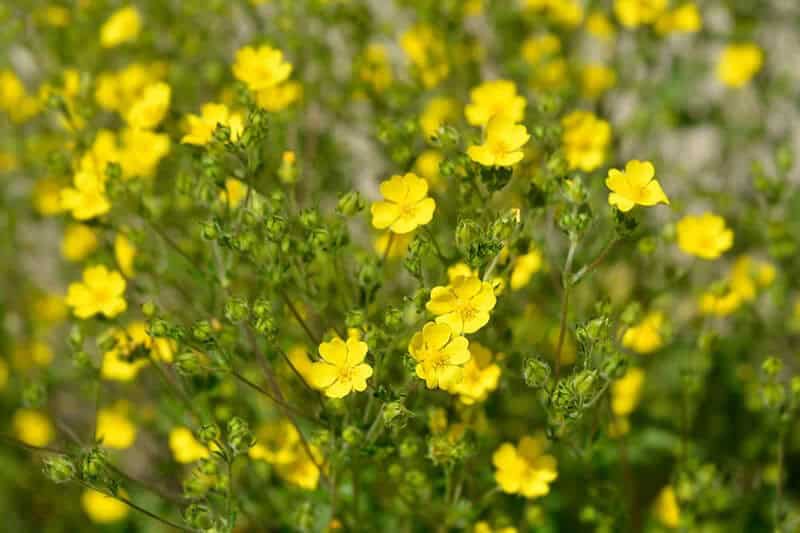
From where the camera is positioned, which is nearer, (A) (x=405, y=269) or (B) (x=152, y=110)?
(A) (x=405, y=269)

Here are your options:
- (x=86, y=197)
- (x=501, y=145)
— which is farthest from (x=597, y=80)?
(x=86, y=197)

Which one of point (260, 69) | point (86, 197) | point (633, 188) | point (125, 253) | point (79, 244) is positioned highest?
point (79, 244)

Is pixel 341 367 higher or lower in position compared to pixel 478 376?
lower

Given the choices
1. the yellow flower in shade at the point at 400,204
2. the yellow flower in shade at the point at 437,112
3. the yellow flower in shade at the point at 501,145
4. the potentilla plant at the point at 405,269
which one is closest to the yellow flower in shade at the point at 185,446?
the potentilla plant at the point at 405,269

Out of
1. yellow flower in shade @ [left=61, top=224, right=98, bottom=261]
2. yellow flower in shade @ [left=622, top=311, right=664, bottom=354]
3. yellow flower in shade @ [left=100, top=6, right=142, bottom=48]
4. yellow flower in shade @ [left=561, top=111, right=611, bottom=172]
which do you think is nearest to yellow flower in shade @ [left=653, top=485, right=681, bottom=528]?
yellow flower in shade @ [left=622, top=311, right=664, bottom=354]

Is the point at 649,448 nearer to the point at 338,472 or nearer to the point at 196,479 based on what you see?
the point at 338,472

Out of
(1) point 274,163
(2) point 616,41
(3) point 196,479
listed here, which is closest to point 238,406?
(3) point 196,479

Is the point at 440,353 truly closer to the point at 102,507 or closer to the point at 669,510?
the point at 669,510
